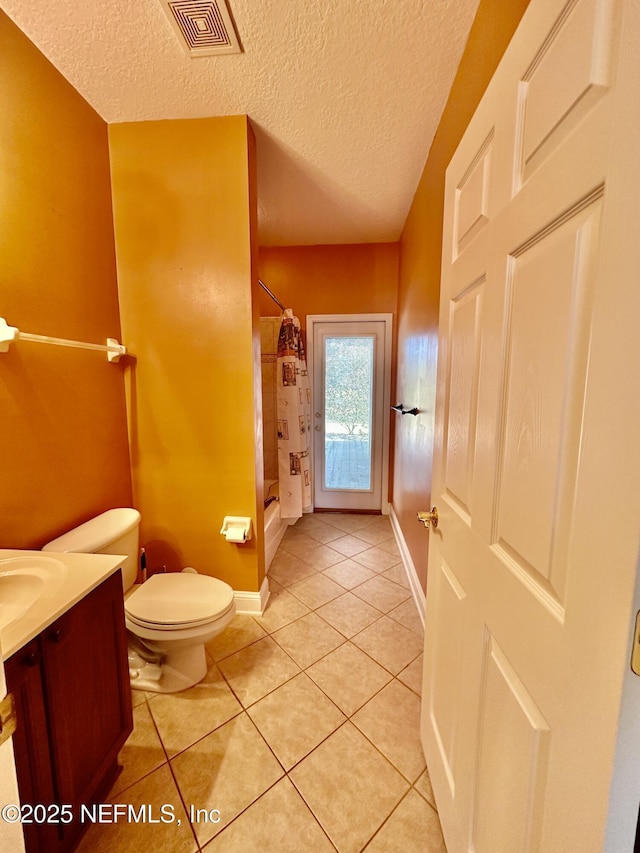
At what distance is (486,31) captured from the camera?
1.10 meters

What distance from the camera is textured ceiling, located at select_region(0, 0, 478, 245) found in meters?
1.18

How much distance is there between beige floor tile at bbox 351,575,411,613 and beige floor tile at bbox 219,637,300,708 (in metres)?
0.65

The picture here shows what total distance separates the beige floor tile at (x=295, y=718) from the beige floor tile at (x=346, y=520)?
166 cm

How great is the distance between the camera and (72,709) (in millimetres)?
908

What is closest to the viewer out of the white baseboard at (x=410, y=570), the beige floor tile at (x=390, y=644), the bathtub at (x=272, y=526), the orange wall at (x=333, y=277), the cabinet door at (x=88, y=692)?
the cabinet door at (x=88, y=692)

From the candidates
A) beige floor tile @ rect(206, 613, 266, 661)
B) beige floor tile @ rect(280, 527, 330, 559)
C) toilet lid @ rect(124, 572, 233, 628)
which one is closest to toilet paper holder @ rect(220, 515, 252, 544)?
toilet lid @ rect(124, 572, 233, 628)

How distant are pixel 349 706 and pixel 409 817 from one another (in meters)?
0.39

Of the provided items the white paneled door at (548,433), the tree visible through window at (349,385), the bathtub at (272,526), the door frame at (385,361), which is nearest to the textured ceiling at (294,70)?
the white paneled door at (548,433)

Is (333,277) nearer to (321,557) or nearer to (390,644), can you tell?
(321,557)

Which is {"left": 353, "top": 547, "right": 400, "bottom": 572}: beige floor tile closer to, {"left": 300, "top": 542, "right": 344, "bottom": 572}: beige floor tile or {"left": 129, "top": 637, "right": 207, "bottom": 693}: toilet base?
{"left": 300, "top": 542, "right": 344, "bottom": 572}: beige floor tile

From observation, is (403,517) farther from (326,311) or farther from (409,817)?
(326,311)

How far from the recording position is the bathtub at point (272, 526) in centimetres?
245

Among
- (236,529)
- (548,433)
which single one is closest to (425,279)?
A: (548,433)

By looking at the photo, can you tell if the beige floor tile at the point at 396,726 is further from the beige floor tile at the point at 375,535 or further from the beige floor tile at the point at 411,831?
the beige floor tile at the point at 375,535
